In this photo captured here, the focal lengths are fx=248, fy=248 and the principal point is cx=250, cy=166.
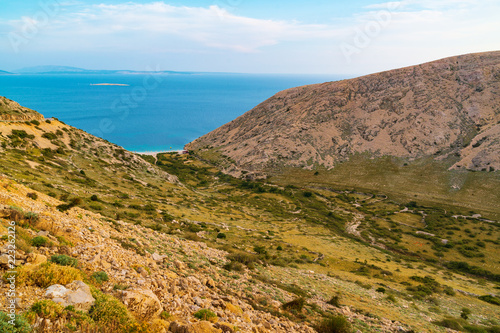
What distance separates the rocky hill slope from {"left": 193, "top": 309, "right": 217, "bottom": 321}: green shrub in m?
97.6

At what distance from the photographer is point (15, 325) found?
20.3 feet

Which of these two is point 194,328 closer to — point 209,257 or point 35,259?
point 35,259

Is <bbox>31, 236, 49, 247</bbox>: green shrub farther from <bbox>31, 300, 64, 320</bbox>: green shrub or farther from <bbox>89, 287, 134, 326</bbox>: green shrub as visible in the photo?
<bbox>31, 300, 64, 320</bbox>: green shrub

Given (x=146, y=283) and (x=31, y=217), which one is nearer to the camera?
(x=146, y=283)

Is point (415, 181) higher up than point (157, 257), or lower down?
lower down

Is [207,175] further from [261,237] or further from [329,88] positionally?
[329,88]

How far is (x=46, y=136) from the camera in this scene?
50188 millimetres

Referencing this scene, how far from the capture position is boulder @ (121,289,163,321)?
855 cm

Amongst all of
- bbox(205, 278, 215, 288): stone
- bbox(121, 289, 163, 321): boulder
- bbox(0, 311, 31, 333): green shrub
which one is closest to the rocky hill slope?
bbox(205, 278, 215, 288): stone

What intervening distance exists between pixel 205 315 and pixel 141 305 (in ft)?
8.34

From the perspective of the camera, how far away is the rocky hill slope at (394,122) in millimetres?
101188

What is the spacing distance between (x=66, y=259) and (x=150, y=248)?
702 centimetres

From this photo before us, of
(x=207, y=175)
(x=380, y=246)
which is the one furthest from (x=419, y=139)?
(x=207, y=175)

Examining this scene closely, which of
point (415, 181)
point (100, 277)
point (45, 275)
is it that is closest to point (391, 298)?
point (100, 277)
